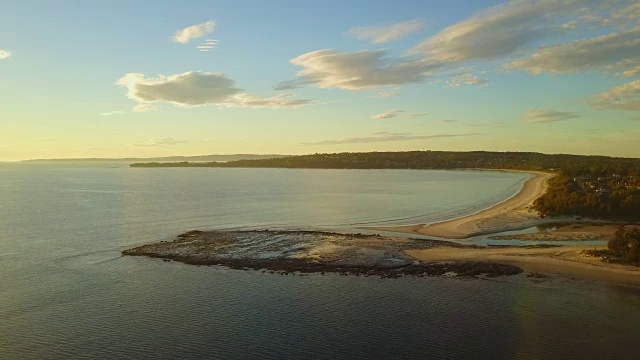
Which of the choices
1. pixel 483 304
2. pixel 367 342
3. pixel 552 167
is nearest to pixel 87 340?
pixel 367 342

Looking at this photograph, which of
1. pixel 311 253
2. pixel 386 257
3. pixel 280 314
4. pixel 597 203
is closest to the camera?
pixel 280 314

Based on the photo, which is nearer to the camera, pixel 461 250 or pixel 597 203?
pixel 461 250

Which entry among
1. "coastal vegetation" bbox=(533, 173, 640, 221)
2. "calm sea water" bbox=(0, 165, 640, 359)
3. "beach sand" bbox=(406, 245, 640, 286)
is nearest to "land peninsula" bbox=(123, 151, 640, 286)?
"beach sand" bbox=(406, 245, 640, 286)

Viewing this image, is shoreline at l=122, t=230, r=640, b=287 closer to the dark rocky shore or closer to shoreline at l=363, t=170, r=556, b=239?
the dark rocky shore

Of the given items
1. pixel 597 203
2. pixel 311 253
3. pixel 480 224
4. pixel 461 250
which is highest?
pixel 597 203

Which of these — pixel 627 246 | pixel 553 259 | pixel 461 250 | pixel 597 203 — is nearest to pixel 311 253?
pixel 461 250

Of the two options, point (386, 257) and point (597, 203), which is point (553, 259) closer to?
point (386, 257)

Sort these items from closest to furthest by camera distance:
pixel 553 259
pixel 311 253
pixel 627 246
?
pixel 627 246
pixel 553 259
pixel 311 253
